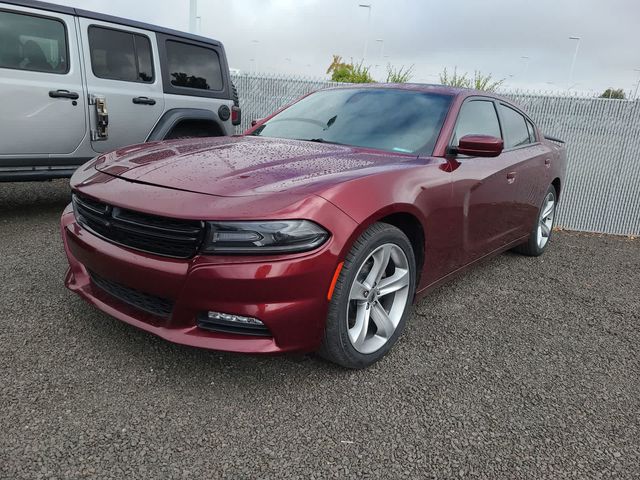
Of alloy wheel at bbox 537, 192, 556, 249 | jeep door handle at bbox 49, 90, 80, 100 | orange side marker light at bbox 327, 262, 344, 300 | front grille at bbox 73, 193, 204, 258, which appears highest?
jeep door handle at bbox 49, 90, 80, 100

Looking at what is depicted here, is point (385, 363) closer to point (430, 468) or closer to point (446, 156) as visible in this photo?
point (430, 468)

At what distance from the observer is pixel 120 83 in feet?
16.3

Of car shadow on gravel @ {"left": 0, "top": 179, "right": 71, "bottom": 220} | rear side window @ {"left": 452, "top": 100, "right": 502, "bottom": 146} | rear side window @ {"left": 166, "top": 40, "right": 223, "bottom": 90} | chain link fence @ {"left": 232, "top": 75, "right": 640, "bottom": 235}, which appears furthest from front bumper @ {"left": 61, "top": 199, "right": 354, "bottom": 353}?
chain link fence @ {"left": 232, "top": 75, "right": 640, "bottom": 235}

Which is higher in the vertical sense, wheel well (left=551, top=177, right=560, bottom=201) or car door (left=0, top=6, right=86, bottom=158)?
car door (left=0, top=6, right=86, bottom=158)

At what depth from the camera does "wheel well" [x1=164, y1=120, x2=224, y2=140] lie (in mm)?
5427

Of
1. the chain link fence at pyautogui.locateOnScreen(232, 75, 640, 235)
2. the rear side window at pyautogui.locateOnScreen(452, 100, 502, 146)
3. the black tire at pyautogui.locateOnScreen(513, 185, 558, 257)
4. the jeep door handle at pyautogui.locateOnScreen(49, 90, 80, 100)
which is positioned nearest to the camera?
the rear side window at pyautogui.locateOnScreen(452, 100, 502, 146)

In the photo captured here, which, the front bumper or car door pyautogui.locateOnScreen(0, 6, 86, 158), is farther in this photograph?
car door pyautogui.locateOnScreen(0, 6, 86, 158)

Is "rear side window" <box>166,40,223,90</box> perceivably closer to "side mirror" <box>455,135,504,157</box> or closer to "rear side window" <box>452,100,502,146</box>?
"rear side window" <box>452,100,502,146</box>

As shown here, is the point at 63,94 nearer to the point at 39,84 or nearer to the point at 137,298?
the point at 39,84

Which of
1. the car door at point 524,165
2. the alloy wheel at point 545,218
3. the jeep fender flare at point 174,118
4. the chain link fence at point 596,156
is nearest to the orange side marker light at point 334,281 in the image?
the car door at point 524,165

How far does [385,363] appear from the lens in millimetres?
2654

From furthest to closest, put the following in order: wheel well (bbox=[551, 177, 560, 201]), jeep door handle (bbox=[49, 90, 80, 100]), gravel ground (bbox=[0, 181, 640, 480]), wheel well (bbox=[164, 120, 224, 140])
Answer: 1. wheel well (bbox=[164, 120, 224, 140])
2. wheel well (bbox=[551, 177, 560, 201])
3. jeep door handle (bbox=[49, 90, 80, 100])
4. gravel ground (bbox=[0, 181, 640, 480])

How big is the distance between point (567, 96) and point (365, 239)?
592 centimetres

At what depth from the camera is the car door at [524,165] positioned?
154 inches
